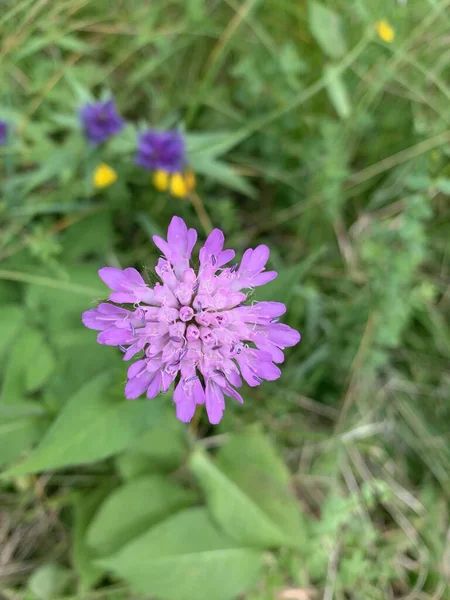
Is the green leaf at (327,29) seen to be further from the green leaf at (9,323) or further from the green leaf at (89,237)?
the green leaf at (9,323)

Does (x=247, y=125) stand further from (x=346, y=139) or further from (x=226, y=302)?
(x=226, y=302)

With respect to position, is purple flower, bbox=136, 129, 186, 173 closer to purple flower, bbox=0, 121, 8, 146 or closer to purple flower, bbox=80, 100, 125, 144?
purple flower, bbox=80, 100, 125, 144

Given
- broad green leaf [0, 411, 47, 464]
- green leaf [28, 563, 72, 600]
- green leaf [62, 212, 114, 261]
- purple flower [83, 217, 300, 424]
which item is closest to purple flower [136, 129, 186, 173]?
green leaf [62, 212, 114, 261]

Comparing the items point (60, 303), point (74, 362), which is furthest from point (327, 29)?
point (74, 362)

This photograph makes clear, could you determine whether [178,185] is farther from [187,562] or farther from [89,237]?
[187,562]

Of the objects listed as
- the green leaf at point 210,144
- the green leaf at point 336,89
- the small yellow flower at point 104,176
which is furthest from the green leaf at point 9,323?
the green leaf at point 336,89

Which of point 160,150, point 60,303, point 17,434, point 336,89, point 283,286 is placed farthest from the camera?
point 336,89
